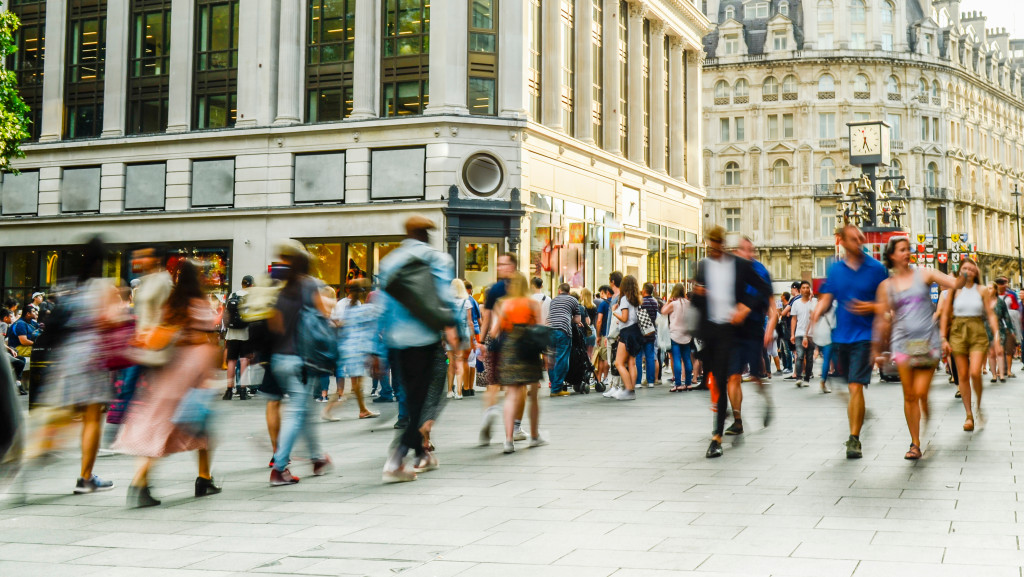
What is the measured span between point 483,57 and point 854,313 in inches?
1002

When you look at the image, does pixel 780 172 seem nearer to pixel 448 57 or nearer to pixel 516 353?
pixel 448 57

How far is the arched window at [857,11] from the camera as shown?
72125 millimetres

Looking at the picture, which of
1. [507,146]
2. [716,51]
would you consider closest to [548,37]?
[507,146]

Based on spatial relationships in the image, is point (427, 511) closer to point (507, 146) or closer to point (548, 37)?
point (507, 146)

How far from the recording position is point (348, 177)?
32531 mm

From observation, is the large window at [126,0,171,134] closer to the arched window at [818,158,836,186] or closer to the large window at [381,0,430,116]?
the large window at [381,0,430,116]

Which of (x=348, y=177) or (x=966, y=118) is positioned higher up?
(x=966, y=118)

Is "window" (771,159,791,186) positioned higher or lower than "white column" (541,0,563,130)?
higher

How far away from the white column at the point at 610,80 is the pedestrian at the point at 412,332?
33.0 m

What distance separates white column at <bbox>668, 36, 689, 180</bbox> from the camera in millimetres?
47719

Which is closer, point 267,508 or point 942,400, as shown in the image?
point 267,508

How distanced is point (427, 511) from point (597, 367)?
497 inches

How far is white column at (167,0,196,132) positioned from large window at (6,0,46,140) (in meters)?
6.33

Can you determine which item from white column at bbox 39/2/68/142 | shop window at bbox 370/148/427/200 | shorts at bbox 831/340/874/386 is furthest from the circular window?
shorts at bbox 831/340/874/386
